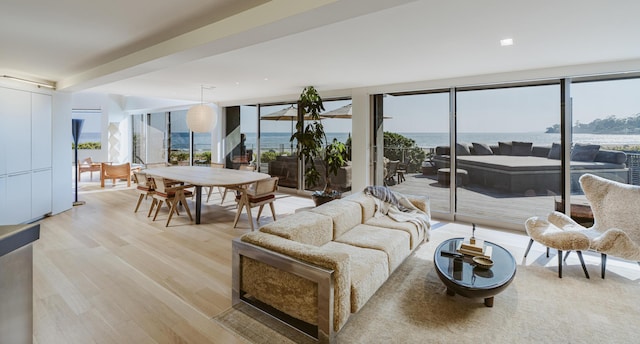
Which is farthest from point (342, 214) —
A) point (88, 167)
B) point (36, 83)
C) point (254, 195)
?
point (88, 167)

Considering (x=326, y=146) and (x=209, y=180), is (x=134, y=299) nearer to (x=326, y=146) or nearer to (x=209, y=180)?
(x=209, y=180)

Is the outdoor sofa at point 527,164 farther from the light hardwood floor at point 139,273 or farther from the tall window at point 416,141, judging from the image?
the light hardwood floor at point 139,273

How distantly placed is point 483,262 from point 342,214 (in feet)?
4.52

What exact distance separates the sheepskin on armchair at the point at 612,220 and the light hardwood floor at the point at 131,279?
3437 millimetres

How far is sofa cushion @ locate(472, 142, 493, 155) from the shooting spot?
509cm

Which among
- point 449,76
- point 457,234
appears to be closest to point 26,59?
point 449,76

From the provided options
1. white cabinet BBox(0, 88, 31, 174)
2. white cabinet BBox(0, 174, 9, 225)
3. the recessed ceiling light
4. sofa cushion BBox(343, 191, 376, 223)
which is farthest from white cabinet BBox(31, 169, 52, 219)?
the recessed ceiling light

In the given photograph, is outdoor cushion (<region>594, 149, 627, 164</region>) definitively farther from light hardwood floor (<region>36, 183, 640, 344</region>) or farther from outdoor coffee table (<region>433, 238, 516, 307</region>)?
outdoor coffee table (<region>433, 238, 516, 307</region>)

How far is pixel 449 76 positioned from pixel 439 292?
3581 millimetres

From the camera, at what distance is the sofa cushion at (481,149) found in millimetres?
5094

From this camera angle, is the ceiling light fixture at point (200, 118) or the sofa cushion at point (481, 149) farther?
the ceiling light fixture at point (200, 118)

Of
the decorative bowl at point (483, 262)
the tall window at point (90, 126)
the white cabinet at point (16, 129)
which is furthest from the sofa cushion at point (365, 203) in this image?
the tall window at point (90, 126)

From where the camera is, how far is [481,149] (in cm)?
514

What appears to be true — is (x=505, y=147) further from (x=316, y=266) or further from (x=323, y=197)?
(x=316, y=266)
